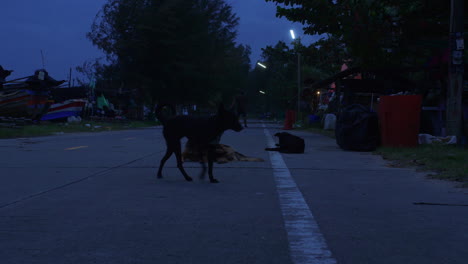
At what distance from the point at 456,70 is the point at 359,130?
282 centimetres

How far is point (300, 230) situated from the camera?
4109mm

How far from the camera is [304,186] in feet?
22.0

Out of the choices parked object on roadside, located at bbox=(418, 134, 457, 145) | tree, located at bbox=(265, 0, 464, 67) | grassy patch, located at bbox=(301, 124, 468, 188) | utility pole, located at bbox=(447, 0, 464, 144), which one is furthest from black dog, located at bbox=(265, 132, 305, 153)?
tree, located at bbox=(265, 0, 464, 67)

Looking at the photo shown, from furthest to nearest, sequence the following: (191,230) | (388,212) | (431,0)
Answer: (431,0) < (388,212) < (191,230)

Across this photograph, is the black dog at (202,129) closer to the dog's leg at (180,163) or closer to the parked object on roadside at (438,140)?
the dog's leg at (180,163)

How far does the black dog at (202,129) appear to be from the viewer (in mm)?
7082

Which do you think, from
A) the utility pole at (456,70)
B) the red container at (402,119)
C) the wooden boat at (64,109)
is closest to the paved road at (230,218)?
A: the red container at (402,119)

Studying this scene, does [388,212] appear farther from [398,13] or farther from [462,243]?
[398,13]

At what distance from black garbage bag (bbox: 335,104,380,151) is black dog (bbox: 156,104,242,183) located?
6738 millimetres

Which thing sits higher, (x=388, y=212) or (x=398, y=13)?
(x=398, y=13)

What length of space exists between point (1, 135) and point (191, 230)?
17.9 meters

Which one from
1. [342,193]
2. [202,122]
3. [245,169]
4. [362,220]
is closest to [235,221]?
[362,220]

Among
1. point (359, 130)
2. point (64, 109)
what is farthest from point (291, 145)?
point (64, 109)

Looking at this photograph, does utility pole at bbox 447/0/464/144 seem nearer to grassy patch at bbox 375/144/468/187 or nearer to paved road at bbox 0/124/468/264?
grassy patch at bbox 375/144/468/187
